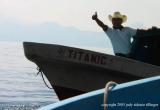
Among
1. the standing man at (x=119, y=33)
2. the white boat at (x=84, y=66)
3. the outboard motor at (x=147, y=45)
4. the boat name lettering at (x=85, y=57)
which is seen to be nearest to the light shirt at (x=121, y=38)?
the standing man at (x=119, y=33)

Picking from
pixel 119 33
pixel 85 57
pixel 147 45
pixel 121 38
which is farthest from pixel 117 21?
pixel 85 57

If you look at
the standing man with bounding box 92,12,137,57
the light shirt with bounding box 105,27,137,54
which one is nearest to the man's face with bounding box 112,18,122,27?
the standing man with bounding box 92,12,137,57

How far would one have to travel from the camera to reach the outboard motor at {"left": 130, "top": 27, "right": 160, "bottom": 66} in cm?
912

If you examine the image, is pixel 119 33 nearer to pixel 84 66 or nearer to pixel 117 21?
pixel 117 21

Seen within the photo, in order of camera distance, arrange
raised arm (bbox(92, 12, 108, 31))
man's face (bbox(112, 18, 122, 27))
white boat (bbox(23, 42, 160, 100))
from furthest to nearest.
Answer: raised arm (bbox(92, 12, 108, 31)), man's face (bbox(112, 18, 122, 27)), white boat (bbox(23, 42, 160, 100))

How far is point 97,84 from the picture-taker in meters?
8.55

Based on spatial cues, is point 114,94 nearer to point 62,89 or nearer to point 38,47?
point 38,47

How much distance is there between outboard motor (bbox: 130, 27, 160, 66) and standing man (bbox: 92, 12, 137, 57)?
0.39ft

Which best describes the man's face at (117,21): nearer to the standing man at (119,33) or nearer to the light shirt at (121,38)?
the standing man at (119,33)

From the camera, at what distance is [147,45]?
9234 millimetres

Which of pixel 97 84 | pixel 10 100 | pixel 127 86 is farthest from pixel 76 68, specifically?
pixel 10 100

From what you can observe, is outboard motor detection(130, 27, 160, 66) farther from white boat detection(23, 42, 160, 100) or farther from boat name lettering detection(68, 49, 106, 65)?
boat name lettering detection(68, 49, 106, 65)

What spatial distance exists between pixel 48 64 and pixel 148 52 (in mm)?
1864

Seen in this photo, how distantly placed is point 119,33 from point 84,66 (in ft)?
4.01
